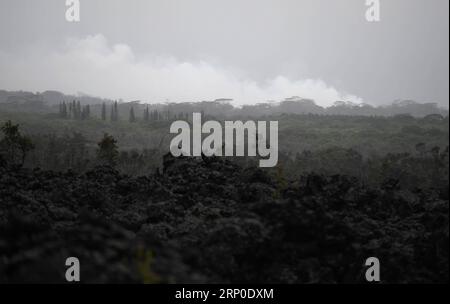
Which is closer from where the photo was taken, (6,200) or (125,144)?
(6,200)

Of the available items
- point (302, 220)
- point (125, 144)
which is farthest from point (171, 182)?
point (125, 144)

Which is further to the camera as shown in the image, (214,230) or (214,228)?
(214,228)

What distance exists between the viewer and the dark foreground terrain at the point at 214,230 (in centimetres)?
1104

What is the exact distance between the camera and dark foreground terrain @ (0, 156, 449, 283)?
11.0 metres

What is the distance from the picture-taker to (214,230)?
15.7 m

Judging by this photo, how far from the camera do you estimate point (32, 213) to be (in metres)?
20.0
